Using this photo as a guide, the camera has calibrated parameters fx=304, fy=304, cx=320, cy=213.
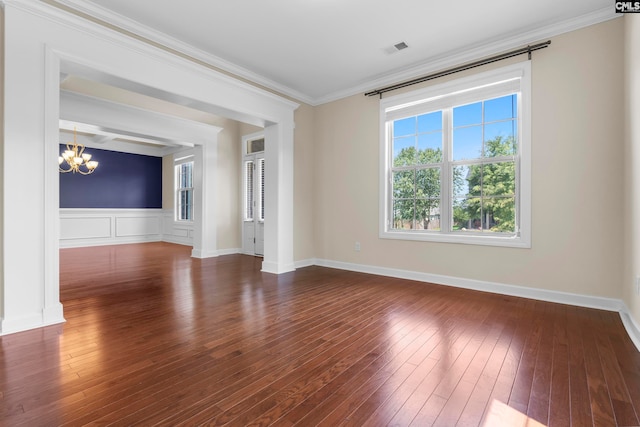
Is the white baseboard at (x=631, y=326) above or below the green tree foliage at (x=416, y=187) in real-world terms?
below

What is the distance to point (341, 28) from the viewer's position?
11.1 feet

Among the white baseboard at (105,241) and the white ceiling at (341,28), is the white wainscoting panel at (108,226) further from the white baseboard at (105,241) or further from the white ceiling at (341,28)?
the white ceiling at (341,28)

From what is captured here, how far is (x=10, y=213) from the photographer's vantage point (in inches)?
98.0

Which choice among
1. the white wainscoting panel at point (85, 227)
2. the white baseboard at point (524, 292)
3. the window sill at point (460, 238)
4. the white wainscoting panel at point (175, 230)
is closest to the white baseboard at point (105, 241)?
the white wainscoting panel at point (85, 227)

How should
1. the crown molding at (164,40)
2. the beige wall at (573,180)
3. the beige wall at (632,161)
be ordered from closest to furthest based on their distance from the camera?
the beige wall at (632,161) < the crown molding at (164,40) < the beige wall at (573,180)

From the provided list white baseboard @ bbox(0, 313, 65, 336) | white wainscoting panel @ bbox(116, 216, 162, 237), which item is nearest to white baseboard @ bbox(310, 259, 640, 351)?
white baseboard @ bbox(0, 313, 65, 336)

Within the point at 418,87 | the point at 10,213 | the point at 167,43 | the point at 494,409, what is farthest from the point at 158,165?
the point at 494,409

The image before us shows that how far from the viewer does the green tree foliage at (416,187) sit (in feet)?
14.0

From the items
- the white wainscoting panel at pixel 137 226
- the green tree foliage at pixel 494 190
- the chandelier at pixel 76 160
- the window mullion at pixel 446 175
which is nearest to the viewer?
the green tree foliage at pixel 494 190

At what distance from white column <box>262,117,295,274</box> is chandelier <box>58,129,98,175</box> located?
5138 mm

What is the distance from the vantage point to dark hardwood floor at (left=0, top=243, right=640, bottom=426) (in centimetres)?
150

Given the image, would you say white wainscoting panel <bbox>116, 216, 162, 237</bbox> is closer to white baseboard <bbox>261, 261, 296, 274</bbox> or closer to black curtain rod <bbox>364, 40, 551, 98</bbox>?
white baseboard <bbox>261, 261, 296, 274</bbox>

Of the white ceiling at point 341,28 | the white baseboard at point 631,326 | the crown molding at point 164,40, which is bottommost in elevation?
the white baseboard at point 631,326

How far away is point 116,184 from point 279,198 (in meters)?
6.64
